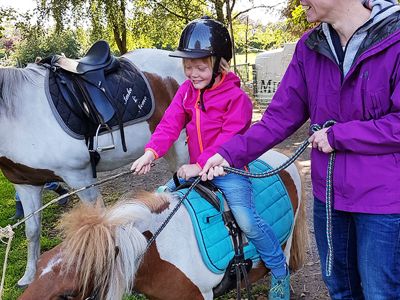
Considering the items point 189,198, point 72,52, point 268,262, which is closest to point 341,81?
point 189,198

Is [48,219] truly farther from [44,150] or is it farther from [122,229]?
[122,229]

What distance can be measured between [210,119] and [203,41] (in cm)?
40

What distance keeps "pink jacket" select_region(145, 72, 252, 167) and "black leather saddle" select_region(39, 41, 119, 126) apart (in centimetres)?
116

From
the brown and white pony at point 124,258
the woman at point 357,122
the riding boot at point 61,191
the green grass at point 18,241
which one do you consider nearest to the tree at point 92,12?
the green grass at point 18,241

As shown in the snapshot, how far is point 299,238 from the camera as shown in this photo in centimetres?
286

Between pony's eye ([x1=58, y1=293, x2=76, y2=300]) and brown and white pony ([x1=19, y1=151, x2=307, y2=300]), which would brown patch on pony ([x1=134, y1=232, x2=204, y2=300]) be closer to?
brown and white pony ([x1=19, y1=151, x2=307, y2=300])

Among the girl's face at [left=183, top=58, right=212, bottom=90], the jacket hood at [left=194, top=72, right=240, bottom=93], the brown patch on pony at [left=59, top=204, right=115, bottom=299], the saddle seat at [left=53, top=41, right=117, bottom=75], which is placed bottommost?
the brown patch on pony at [left=59, top=204, right=115, bottom=299]

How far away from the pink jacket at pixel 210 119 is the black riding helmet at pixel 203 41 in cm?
17

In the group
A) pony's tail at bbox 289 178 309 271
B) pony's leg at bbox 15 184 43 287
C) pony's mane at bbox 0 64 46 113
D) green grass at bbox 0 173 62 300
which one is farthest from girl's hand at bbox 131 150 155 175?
green grass at bbox 0 173 62 300

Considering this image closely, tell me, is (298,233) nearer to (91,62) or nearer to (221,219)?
(221,219)

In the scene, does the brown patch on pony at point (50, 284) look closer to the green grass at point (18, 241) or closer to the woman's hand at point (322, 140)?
the woman's hand at point (322, 140)

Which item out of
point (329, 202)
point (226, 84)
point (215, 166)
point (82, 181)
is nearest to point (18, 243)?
point (82, 181)

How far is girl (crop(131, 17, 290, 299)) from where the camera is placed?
213cm

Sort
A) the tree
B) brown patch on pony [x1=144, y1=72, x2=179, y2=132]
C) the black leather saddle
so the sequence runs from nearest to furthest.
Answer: the black leather saddle
brown patch on pony [x1=144, y1=72, x2=179, y2=132]
the tree
